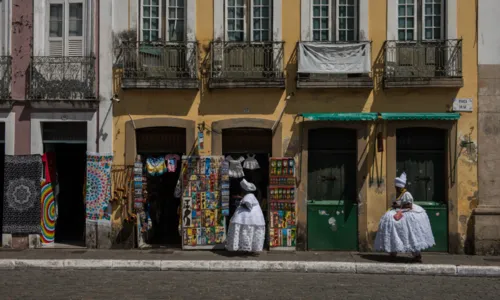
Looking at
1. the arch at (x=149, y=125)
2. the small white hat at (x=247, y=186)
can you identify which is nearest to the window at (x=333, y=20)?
the arch at (x=149, y=125)

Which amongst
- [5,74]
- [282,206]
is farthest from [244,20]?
[5,74]

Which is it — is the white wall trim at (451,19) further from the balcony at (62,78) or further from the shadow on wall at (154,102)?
the balcony at (62,78)

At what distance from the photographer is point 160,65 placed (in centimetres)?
1404

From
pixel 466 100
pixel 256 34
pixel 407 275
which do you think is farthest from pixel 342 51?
pixel 407 275

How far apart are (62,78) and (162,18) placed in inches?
102

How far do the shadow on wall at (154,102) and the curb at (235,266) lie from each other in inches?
140

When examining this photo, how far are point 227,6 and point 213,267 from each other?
5850 mm

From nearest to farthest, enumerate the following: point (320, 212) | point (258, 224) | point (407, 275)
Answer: point (407, 275) → point (258, 224) → point (320, 212)

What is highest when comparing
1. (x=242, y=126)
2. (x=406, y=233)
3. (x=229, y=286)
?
(x=242, y=126)

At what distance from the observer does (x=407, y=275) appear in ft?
38.1

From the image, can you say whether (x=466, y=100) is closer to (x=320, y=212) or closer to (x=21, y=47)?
(x=320, y=212)

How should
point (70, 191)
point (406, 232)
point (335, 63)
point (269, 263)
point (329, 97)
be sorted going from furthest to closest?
point (70, 191) < point (329, 97) < point (335, 63) < point (406, 232) < point (269, 263)

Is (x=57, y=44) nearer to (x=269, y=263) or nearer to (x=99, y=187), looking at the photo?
(x=99, y=187)

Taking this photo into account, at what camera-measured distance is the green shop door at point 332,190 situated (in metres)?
13.8
